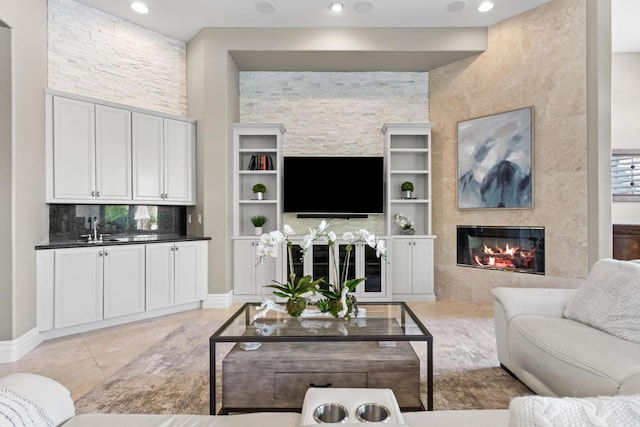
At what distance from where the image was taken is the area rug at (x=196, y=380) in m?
2.00

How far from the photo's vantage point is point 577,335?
6.08 feet

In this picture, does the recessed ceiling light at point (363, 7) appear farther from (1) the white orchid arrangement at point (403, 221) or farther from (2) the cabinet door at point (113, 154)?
(2) the cabinet door at point (113, 154)

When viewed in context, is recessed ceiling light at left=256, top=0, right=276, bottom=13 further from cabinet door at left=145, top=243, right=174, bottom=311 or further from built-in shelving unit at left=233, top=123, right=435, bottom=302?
cabinet door at left=145, top=243, right=174, bottom=311

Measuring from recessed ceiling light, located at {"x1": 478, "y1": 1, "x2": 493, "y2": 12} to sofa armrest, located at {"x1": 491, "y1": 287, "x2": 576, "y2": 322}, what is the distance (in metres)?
3.24

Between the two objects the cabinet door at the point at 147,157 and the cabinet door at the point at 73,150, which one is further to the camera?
the cabinet door at the point at 147,157

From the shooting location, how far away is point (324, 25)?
14.2 feet

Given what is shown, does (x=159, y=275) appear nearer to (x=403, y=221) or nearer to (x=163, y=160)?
(x=163, y=160)

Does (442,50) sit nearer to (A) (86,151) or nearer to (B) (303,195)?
(B) (303,195)

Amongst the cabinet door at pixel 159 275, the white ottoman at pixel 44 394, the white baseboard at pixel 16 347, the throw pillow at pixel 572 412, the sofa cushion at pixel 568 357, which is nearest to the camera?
the throw pillow at pixel 572 412

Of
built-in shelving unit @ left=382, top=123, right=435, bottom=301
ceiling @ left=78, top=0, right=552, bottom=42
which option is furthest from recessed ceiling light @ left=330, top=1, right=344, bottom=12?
built-in shelving unit @ left=382, top=123, right=435, bottom=301

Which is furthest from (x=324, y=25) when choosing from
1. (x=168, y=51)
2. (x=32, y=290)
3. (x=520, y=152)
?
(x=32, y=290)

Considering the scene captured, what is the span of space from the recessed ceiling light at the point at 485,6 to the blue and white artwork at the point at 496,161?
3.88ft

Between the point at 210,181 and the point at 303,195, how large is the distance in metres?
1.22

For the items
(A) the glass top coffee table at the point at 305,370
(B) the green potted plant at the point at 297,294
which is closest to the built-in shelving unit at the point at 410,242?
(B) the green potted plant at the point at 297,294
